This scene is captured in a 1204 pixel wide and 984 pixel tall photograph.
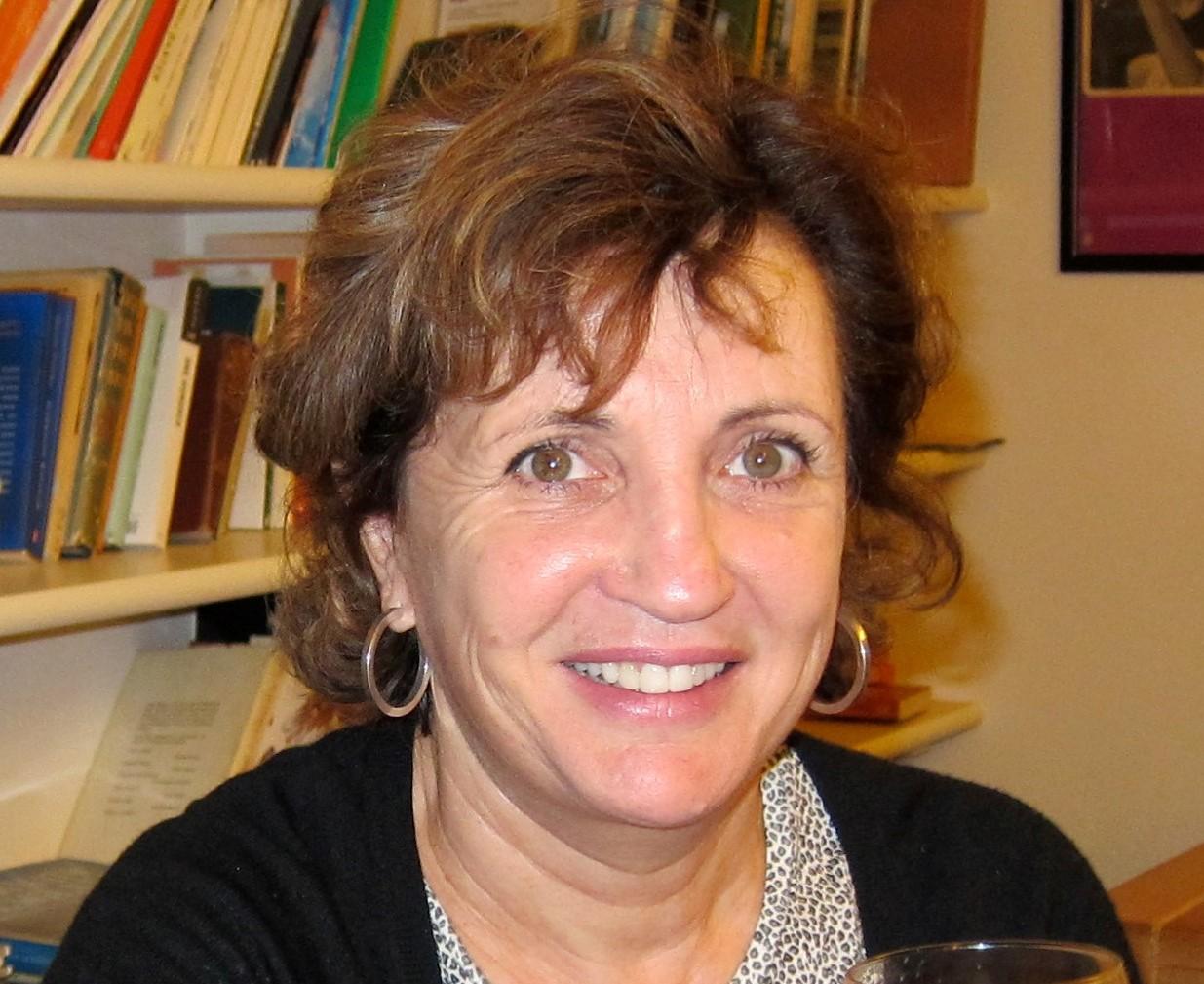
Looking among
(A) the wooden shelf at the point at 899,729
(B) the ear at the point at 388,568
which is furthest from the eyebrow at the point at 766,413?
(A) the wooden shelf at the point at 899,729

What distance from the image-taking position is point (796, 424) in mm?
1133

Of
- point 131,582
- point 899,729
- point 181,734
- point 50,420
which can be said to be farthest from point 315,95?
point 899,729

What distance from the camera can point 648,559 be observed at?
3.48ft

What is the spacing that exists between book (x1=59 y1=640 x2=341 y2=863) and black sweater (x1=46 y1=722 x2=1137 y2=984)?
48 centimetres

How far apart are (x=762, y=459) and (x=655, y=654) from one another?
0.15 meters

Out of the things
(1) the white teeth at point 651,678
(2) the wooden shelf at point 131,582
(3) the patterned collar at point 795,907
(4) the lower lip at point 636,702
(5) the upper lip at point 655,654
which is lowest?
(3) the patterned collar at point 795,907

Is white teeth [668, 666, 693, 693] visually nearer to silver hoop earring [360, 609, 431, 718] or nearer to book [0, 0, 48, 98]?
silver hoop earring [360, 609, 431, 718]

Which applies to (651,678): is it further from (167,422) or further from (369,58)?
(369,58)

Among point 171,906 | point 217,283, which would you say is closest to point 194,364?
point 217,283

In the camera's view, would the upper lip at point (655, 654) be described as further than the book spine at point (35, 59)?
No

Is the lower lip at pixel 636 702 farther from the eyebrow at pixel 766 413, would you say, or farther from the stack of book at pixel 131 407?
the stack of book at pixel 131 407

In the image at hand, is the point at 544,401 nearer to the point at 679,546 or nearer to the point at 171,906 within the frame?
the point at 679,546

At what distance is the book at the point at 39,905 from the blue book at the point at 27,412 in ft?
1.11

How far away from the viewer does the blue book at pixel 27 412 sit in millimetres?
1566
